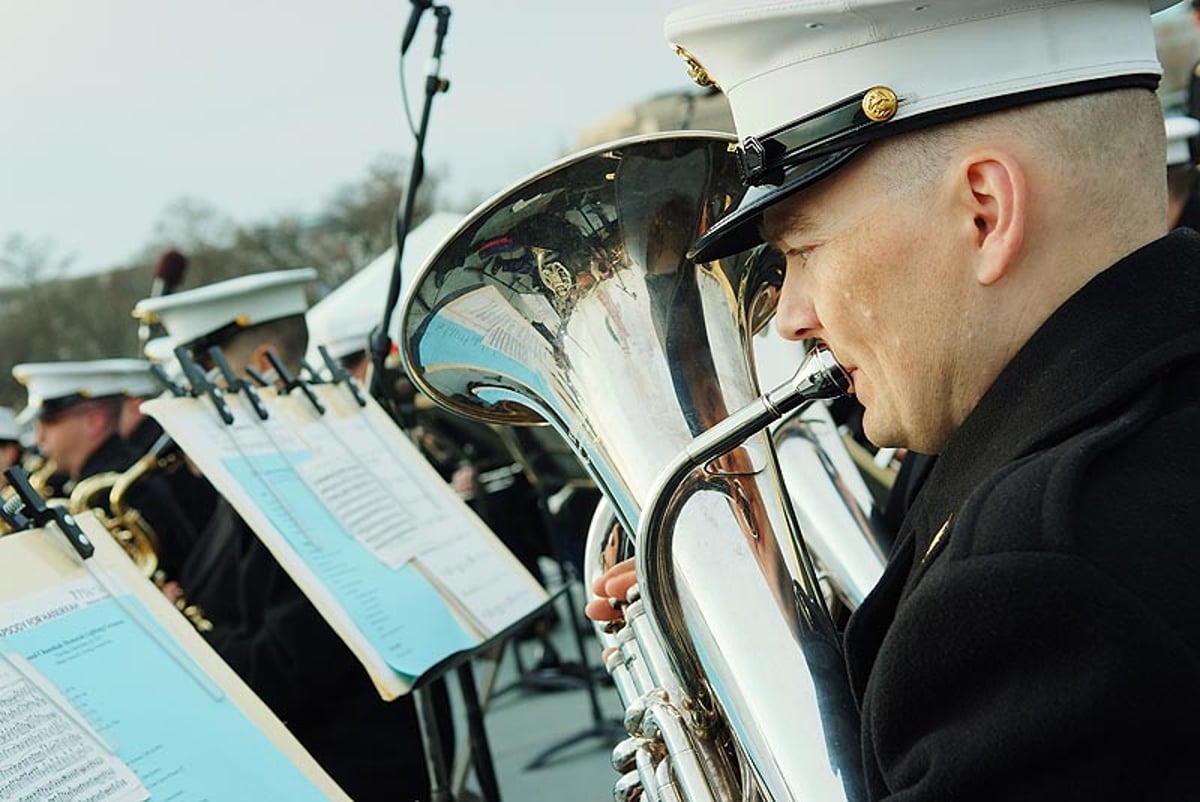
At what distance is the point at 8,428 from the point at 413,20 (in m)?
3.64

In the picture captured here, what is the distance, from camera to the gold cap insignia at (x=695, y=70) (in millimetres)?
1415

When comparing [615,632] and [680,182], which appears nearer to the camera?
[680,182]

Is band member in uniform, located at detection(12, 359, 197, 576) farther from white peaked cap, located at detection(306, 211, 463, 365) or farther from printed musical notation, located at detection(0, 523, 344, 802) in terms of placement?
printed musical notation, located at detection(0, 523, 344, 802)

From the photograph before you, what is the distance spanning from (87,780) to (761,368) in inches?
63.0

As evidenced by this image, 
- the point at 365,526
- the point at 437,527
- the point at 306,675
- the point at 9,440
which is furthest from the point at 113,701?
the point at 9,440

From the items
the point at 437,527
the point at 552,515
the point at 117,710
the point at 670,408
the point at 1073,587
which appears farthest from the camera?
the point at 552,515

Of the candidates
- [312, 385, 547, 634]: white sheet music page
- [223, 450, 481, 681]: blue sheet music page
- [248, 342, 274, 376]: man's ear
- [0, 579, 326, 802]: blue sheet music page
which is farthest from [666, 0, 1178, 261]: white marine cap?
[248, 342, 274, 376]: man's ear

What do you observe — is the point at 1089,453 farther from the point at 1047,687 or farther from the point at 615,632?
the point at 615,632

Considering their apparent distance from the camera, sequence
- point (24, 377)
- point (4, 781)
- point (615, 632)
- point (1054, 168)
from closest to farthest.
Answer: point (1054, 168)
point (4, 781)
point (615, 632)
point (24, 377)

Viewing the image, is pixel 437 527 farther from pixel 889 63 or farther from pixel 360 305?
pixel 360 305

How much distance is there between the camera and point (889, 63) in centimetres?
122

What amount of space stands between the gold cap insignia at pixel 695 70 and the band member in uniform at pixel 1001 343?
2 centimetres

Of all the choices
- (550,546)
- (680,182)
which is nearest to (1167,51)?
(550,546)

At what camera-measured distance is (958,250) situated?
3.92 feet
